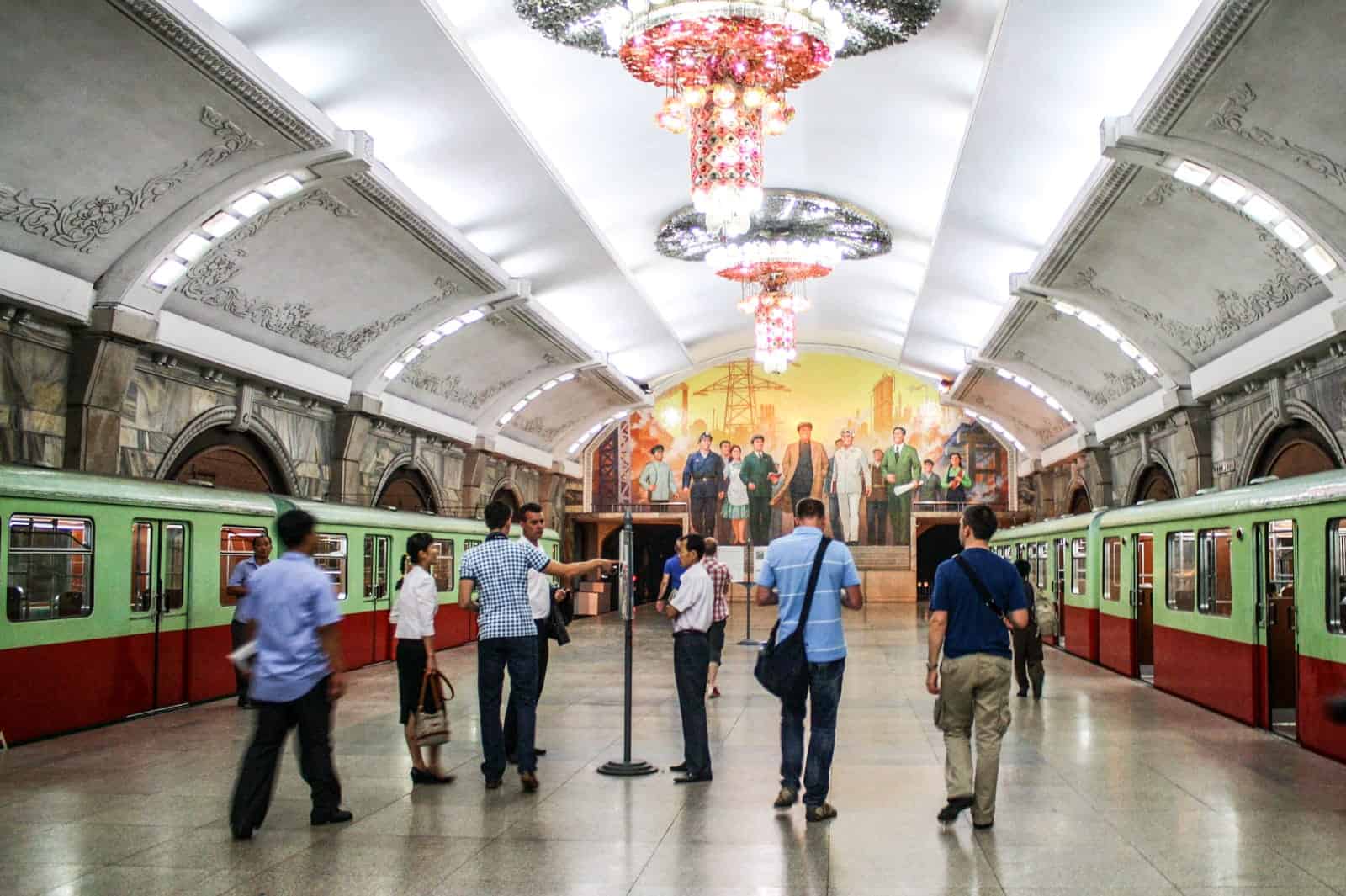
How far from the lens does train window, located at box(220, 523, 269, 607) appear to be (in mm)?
12586

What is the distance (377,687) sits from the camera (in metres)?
13.7

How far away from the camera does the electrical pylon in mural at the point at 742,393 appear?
37.7 meters

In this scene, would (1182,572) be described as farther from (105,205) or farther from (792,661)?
(105,205)

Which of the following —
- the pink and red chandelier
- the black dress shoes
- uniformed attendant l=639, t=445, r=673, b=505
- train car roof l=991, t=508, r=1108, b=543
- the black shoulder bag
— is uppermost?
the pink and red chandelier

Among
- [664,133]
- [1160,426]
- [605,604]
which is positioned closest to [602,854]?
[664,133]

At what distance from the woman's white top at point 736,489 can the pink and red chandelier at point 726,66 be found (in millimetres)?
23762

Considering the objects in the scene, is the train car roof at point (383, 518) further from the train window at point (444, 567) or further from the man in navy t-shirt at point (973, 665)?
the man in navy t-shirt at point (973, 665)

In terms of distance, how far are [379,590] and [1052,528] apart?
36.6 ft

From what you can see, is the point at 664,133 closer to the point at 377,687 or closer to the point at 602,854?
the point at 377,687

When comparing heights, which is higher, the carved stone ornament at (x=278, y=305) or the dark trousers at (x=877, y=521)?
the carved stone ornament at (x=278, y=305)

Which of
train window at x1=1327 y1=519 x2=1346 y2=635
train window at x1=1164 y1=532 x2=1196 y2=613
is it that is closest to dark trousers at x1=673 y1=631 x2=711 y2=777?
train window at x1=1327 y1=519 x2=1346 y2=635

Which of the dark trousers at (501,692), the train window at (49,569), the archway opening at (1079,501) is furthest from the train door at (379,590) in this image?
the archway opening at (1079,501)

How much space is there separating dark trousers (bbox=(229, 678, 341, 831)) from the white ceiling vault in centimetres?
601

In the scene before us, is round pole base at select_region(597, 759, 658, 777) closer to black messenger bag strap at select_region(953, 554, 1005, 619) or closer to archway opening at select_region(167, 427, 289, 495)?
black messenger bag strap at select_region(953, 554, 1005, 619)
